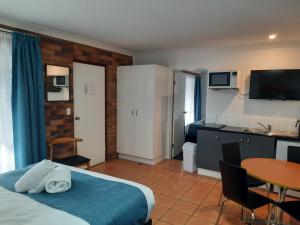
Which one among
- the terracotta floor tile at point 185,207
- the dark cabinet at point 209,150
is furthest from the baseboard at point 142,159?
the terracotta floor tile at point 185,207

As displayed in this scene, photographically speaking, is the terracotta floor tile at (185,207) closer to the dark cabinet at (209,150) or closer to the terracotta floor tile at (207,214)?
the terracotta floor tile at (207,214)

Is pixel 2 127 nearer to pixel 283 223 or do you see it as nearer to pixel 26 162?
pixel 26 162

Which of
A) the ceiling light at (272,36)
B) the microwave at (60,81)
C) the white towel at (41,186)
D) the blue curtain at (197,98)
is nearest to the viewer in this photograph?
the white towel at (41,186)

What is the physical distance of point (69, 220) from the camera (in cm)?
134

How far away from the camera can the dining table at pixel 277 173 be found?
1.89 m

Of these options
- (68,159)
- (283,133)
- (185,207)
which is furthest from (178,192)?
(283,133)

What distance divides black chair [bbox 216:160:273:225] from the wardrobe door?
7.53 ft

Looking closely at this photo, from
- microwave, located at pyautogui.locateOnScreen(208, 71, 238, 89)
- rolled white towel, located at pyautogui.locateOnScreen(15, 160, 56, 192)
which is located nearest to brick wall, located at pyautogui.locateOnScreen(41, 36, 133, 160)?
rolled white towel, located at pyautogui.locateOnScreen(15, 160, 56, 192)

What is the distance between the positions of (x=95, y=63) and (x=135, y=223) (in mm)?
3090

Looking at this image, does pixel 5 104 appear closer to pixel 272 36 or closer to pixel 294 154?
pixel 294 154

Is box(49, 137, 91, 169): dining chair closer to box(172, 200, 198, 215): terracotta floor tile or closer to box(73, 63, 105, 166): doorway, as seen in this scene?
box(73, 63, 105, 166): doorway

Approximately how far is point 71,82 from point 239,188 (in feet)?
9.46

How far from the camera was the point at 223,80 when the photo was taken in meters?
3.80

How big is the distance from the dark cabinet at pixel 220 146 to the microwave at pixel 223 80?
2.63ft
